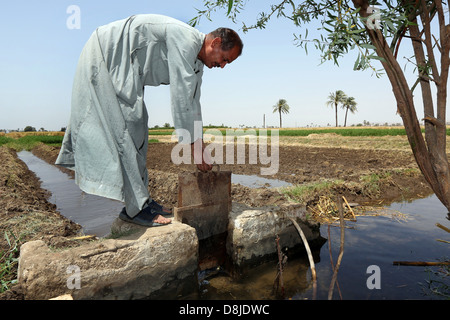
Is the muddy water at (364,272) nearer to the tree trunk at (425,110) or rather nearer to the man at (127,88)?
the tree trunk at (425,110)

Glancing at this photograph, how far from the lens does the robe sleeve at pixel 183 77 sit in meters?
2.15

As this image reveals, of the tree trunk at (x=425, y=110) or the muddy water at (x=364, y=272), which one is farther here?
the muddy water at (x=364, y=272)

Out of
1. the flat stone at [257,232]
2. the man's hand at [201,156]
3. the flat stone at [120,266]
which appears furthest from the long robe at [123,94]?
the flat stone at [257,232]

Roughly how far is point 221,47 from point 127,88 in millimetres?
807

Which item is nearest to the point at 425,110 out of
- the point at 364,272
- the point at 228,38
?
the point at 228,38

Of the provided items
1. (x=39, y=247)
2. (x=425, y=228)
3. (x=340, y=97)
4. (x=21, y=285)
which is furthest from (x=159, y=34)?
(x=340, y=97)

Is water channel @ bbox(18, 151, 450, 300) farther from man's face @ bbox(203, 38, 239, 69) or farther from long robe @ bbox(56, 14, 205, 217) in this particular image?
man's face @ bbox(203, 38, 239, 69)

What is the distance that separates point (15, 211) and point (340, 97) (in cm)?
7460

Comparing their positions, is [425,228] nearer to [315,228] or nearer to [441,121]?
[315,228]

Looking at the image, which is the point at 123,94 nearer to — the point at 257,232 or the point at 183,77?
the point at 183,77

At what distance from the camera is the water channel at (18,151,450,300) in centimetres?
245

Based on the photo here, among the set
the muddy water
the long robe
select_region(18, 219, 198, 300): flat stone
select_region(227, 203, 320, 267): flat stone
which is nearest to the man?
the long robe

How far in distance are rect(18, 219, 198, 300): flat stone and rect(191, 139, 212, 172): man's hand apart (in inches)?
21.7

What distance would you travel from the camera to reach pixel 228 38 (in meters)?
2.25
